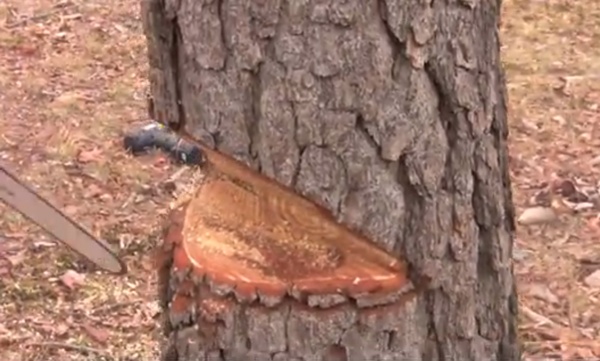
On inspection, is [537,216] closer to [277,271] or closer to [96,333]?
[96,333]

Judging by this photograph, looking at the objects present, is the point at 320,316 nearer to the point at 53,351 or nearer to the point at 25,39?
the point at 53,351

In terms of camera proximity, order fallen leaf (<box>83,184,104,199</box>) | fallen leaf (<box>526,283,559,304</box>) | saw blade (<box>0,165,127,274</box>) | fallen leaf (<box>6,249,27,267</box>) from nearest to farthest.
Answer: saw blade (<box>0,165,127,274</box>)
fallen leaf (<box>526,283,559,304</box>)
fallen leaf (<box>6,249,27,267</box>)
fallen leaf (<box>83,184,104,199</box>)

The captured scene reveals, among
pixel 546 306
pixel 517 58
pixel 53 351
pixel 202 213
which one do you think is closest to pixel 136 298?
pixel 53 351

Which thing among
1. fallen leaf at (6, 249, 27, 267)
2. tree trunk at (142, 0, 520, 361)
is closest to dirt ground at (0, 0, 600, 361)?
fallen leaf at (6, 249, 27, 267)

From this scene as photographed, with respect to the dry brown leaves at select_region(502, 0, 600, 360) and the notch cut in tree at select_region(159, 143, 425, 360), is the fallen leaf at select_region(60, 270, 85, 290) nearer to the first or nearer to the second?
the dry brown leaves at select_region(502, 0, 600, 360)

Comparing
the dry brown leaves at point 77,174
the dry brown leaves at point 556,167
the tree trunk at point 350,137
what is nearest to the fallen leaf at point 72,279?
the dry brown leaves at point 77,174

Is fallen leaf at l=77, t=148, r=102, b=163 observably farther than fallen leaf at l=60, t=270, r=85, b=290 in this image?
Yes
